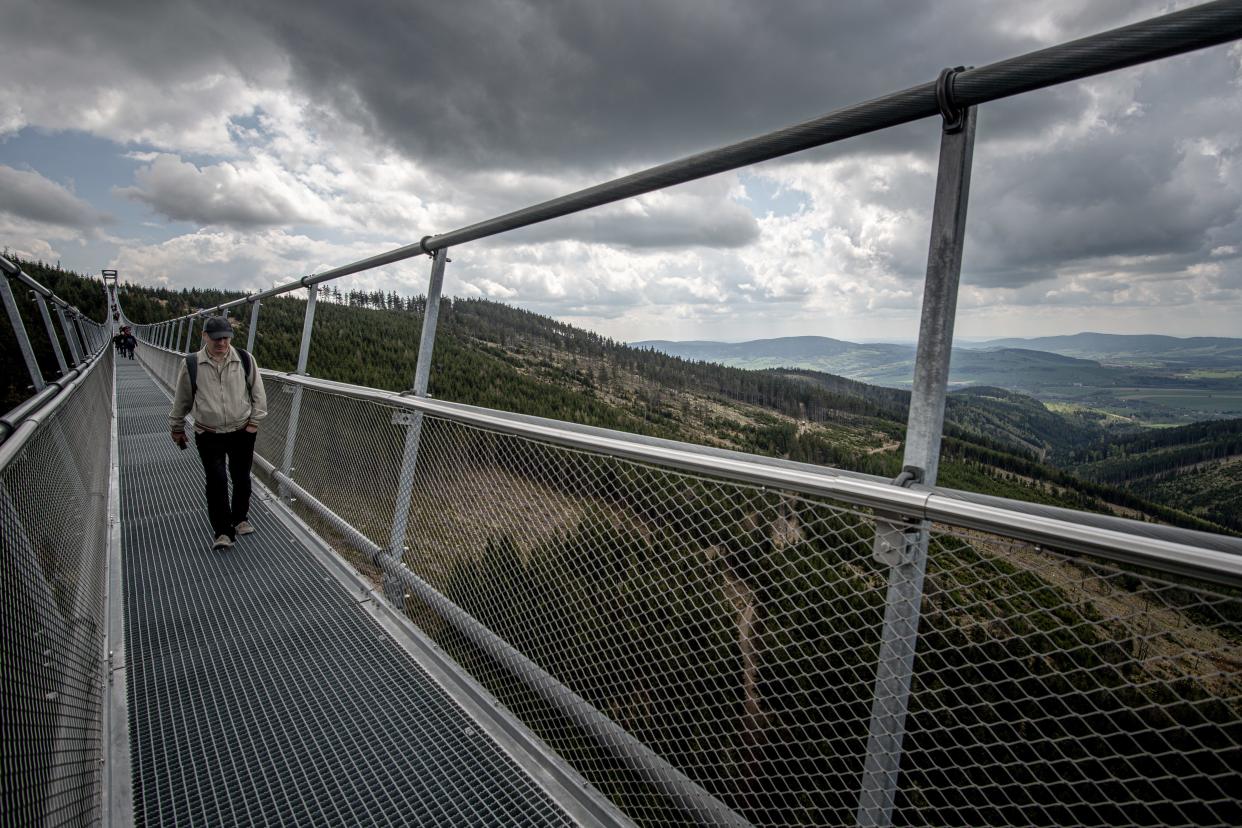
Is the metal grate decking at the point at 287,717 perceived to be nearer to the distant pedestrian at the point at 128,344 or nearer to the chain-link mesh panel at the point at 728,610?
the chain-link mesh panel at the point at 728,610

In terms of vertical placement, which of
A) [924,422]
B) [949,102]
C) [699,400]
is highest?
[699,400]

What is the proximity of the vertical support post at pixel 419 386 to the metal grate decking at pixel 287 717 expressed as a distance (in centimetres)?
62

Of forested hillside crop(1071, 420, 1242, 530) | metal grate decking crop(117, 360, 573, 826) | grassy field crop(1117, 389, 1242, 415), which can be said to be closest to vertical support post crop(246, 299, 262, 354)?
metal grate decking crop(117, 360, 573, 826)

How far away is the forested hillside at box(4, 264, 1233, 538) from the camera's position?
74.6 feet

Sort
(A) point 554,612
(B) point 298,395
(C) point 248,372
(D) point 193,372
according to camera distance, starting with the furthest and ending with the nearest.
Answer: (B) point 298,395 → (C) point 248,372 → (D) point 193,372 → (A) point 554,612

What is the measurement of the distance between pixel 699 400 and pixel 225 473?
3959 inches

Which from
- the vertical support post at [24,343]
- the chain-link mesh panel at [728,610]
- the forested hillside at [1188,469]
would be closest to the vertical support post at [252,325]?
the chain-link mesh panel at [728,610]

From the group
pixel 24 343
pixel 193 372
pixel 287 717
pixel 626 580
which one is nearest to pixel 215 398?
pixel 193 372

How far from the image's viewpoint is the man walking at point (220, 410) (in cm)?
375

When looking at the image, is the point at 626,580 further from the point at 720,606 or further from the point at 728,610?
the point at 728,610

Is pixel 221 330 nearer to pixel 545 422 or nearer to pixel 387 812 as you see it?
pixel 545 422

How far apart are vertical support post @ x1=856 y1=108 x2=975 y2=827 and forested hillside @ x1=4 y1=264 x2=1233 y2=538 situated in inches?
205

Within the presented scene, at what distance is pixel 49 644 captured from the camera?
1.69 metres

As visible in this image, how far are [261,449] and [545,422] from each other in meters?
4.86
